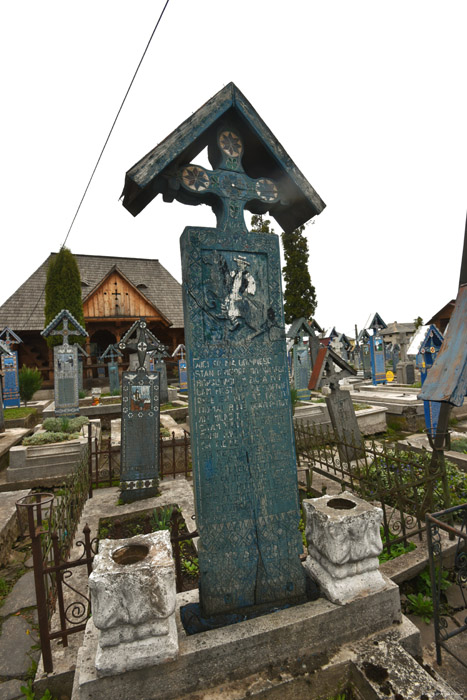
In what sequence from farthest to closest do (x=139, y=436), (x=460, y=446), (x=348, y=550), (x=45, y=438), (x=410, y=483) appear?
(x=45, y=438), (x=460, y=446), (x=139, y=436), (x=410, y=483), (x=348, y=550)

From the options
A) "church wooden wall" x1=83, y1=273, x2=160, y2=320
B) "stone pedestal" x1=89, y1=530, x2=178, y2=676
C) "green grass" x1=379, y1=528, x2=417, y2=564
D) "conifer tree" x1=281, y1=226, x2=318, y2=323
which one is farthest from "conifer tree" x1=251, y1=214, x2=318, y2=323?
"stone pedestal" x1=89, y1=530, x2=178, y2=676

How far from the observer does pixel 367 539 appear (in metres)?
2.58

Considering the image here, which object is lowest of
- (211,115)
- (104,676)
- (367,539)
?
(104,676)

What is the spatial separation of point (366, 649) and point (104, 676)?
1.73 meters

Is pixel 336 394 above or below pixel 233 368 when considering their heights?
below

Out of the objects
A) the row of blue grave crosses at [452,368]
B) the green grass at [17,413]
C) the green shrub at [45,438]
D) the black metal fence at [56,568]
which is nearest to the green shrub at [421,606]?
the row of blue grave crosses at [452,368]

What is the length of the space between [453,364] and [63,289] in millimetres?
23452

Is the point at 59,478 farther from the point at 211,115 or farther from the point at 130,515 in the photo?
the point at 211,115

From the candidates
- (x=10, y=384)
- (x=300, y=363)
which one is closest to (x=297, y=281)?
(x=300, y=363)

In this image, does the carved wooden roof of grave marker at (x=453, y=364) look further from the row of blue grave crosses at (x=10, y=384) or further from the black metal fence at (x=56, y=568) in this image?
the row of blue grave crosses at (x=10, y=384)

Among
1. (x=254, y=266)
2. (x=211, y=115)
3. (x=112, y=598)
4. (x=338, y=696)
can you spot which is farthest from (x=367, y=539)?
(x=211, y=115)

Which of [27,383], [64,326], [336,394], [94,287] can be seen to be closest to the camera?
[336,394]

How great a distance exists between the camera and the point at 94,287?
25.9 metres

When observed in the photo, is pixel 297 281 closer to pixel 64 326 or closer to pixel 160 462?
pixel 64 326
